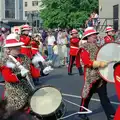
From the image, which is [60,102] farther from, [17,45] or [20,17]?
[20,17]

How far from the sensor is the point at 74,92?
982 centimetres

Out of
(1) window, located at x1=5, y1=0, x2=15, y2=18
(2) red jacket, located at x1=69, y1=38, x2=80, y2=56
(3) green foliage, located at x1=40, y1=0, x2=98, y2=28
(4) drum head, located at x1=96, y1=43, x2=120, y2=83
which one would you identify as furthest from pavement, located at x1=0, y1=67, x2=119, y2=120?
(1) window, located at x1=5, y1=0, x2=15, y2=18

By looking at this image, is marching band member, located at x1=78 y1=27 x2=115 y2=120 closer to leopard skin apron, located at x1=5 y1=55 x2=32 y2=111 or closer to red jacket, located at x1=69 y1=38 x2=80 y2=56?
leopard skin apron, located at x1=5 y1=55 x2=32 y2=111

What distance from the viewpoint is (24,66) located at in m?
5.08

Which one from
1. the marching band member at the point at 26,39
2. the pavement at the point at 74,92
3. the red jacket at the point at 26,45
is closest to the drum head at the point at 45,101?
the pavement at the point at 74,92

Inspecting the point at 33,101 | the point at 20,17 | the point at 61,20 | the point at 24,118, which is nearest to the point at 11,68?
the point at 33,101

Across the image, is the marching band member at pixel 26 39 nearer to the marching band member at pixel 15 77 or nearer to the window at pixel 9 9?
the marching band member at pixel 15 77

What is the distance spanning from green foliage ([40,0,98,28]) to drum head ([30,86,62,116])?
36.7m

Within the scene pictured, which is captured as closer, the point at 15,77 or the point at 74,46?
the point at 15,77

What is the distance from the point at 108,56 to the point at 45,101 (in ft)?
5.43

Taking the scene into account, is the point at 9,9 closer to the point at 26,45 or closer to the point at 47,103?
the point at 26,45

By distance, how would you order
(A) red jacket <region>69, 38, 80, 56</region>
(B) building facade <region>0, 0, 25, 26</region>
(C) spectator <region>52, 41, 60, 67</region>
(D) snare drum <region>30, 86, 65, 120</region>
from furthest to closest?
1. (B) building facade <region>0, 0, 25, 26</region>
2. (C) spectator <region>52, 41, 60, 67</region>
3. (A) red jacket <region>69, 38, 80, 56</region>
4. (D) snare drum <region>30, 86, 65, 120</region>

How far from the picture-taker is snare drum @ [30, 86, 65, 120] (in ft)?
15.4

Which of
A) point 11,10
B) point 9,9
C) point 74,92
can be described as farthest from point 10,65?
point 11,10
